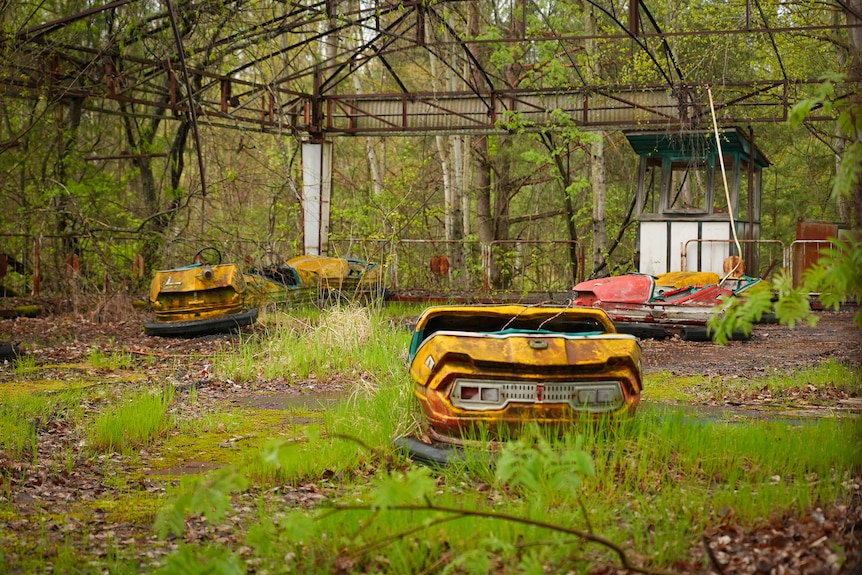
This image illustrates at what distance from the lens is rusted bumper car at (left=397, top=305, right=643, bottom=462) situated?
5023 mm

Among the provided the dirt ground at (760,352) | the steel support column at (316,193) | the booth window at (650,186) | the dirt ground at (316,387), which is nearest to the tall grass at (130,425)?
the dirt ground at (316,387)

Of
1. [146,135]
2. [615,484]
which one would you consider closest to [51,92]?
[146,135]

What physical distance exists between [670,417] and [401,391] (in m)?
1.94

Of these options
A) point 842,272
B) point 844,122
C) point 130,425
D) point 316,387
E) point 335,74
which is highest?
point 335,74

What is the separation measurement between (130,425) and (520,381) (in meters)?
2.77

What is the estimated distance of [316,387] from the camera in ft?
29.0

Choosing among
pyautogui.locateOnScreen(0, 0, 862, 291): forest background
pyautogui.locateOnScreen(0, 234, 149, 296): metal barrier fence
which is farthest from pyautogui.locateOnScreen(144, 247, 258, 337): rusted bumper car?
pyautogui.locateOnScreen(0, 234, 149, 296): metal barrier fence

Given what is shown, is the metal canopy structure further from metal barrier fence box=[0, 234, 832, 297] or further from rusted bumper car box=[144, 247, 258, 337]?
rusted bumper car box=[144, 247, 258, 337]

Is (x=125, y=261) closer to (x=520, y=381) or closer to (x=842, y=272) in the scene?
(x=520, y=381)

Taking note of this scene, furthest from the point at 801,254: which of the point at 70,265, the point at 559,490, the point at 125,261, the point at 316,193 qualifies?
the point at 559,490

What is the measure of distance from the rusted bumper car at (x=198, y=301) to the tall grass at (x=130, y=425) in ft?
17.8

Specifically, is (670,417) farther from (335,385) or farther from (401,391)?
(335,385)

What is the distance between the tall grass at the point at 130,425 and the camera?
20.0ft

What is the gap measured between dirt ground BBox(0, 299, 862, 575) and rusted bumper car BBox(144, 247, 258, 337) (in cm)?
22
